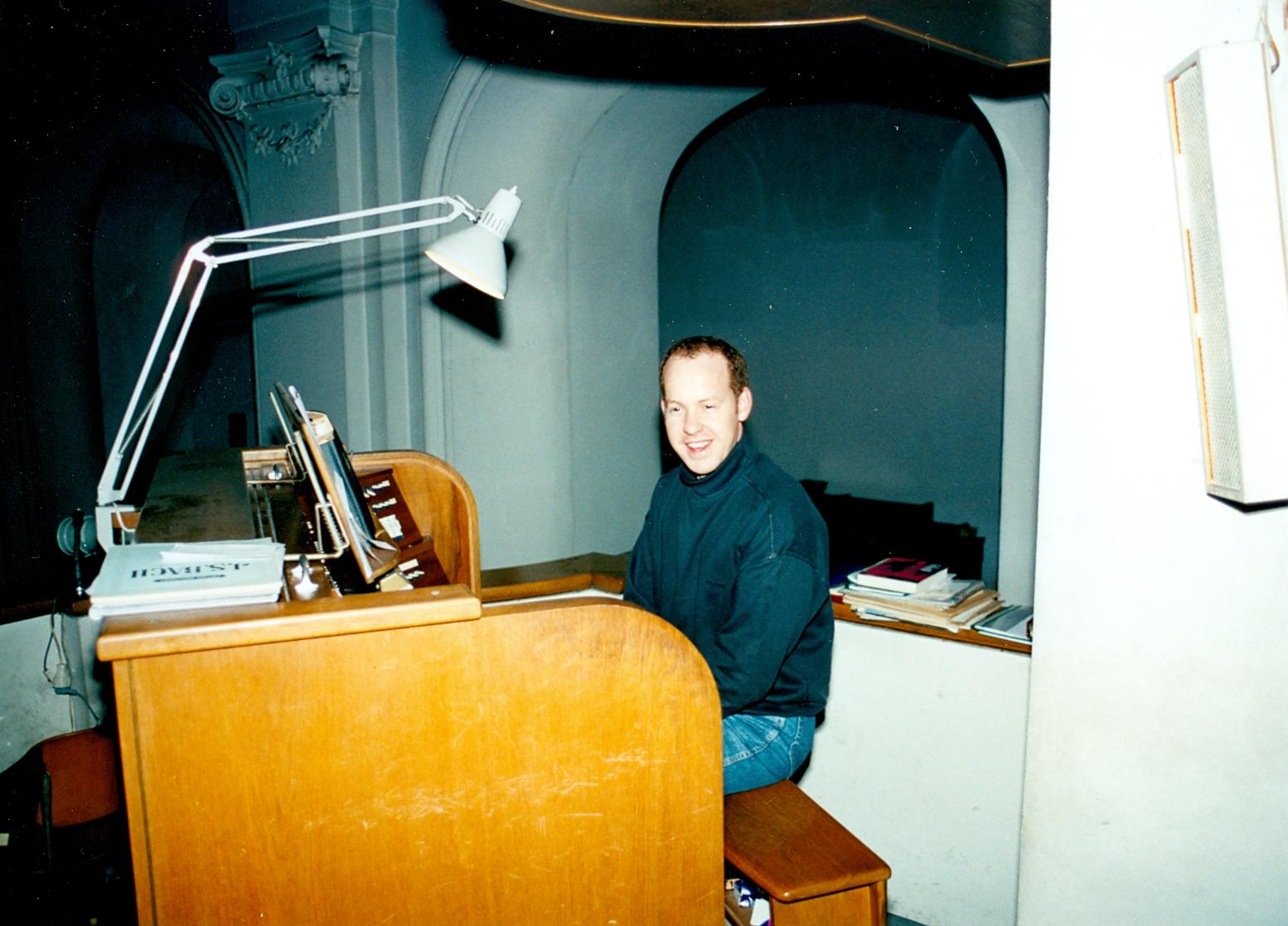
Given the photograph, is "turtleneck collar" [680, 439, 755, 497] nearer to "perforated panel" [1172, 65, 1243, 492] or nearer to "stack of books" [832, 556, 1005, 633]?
"perforated panel" [1172, 65, 1243, 492]

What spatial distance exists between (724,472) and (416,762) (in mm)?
1017

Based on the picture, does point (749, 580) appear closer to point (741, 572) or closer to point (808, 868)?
point (741, 572)

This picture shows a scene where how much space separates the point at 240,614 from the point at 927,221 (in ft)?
18.0

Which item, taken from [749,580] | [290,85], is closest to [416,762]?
[749,580]

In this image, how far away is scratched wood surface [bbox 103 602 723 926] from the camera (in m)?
1.15

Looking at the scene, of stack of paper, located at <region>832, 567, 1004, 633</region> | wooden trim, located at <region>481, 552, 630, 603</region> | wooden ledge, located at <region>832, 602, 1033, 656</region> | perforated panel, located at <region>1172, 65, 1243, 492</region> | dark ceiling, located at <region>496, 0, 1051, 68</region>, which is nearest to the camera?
perforated panel, located at <region>1172, 65, 1243, 492</region>

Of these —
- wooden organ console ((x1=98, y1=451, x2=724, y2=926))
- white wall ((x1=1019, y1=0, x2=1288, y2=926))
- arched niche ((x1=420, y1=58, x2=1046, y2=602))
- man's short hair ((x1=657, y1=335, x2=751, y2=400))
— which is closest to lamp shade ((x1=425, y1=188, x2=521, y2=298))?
man's short hair ((x1=657, y1=335, x2=751, y2=400))

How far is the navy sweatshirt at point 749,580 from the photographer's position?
1842 mm

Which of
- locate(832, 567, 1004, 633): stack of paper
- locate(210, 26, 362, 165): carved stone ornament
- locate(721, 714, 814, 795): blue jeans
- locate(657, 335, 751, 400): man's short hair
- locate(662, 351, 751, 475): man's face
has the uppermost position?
locate(210, 26, 362, 165): carved stone ornament

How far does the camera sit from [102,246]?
20.2ft

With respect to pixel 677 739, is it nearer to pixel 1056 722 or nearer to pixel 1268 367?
pixel 1056 722

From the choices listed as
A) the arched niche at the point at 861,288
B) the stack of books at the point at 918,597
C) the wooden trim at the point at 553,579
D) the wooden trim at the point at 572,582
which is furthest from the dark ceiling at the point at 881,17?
the arched niche at the point at 861,288

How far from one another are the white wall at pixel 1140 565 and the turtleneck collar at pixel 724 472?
650 millimetres

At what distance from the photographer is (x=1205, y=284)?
4.53ft
